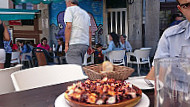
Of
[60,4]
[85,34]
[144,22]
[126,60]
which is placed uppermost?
[60,4]

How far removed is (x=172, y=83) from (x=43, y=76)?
4.50ft

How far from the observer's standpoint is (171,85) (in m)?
0.55

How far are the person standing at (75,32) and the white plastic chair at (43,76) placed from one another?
54.4 inches

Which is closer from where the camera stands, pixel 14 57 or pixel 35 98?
pixel 35 98

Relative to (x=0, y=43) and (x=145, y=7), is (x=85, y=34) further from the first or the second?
(x=145, y=7)

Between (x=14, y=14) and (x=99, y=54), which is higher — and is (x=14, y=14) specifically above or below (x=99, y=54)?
above

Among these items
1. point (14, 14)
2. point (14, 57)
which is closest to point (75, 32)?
point (14, 57)

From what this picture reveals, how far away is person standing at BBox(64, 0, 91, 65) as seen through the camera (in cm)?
315

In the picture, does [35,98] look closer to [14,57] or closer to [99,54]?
[99,54]

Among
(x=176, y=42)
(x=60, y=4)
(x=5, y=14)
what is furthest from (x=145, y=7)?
(x=176, y=42)

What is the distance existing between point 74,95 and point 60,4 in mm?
9473

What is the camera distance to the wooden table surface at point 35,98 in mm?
896

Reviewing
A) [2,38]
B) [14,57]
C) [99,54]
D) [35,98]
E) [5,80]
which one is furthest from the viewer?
[14,57]

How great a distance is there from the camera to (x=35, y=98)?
986 millimetres
